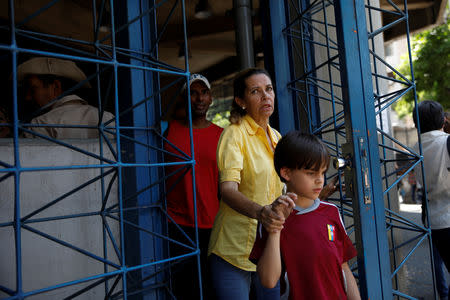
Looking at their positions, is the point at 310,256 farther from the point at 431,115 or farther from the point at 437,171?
the point at 431,115

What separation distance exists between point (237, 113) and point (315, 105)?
2105 mm

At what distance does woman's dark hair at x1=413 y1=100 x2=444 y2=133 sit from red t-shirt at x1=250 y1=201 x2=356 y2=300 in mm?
2321

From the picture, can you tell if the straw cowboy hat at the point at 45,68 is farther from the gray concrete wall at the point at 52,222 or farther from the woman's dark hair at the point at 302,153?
the woman's dark hair at the point at 302,153

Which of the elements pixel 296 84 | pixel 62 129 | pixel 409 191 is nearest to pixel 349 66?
pixel 62 129

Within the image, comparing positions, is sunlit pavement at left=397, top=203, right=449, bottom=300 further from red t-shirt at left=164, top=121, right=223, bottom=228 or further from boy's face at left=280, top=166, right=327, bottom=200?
boy's face at left=280, top=166, right=327, bottom=200

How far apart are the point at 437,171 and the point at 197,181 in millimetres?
2228

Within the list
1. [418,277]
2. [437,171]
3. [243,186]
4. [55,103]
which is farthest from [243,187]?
[418,277]

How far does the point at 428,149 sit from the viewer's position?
11.1 ft

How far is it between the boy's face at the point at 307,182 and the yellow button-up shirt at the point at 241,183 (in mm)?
348

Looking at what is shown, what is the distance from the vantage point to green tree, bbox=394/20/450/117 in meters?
11.7

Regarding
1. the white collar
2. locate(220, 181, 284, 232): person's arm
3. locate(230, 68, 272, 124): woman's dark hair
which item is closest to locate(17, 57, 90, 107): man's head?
locate(230, 68, 272, 124): woman's dark hair

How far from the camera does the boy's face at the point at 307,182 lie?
5.00 ft

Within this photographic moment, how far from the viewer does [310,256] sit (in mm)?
1478

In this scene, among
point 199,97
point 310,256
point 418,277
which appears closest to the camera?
point 310,256
